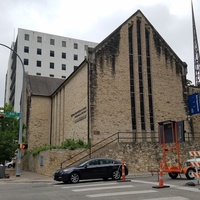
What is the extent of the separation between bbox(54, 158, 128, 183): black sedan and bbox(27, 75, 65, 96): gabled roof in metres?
24.0

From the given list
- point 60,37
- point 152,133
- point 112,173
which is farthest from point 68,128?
point 60,37

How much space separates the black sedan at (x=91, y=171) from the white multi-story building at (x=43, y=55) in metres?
52.3

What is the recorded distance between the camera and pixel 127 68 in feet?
96.1

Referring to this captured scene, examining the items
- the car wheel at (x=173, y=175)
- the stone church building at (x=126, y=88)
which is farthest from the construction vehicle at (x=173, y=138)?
the stone church building at (x=126, y=88)

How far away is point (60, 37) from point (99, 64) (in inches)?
1987

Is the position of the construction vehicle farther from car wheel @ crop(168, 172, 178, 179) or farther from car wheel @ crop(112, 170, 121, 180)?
car wheel @ crop(112, 170, 121, 180)

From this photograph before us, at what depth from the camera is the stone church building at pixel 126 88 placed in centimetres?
2709

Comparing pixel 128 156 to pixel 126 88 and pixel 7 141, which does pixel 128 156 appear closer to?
pixel 126 88

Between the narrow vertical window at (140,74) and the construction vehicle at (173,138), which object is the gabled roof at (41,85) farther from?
the construction vehicle at (173,138)

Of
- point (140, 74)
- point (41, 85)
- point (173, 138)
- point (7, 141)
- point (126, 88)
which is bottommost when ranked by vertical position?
point (173, 138)

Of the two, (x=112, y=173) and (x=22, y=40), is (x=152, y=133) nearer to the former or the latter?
(x=112, y=173)

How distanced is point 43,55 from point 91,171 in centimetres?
5895

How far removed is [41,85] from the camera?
139 ft

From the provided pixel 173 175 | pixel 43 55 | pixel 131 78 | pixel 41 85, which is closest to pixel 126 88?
pixel 131 78
